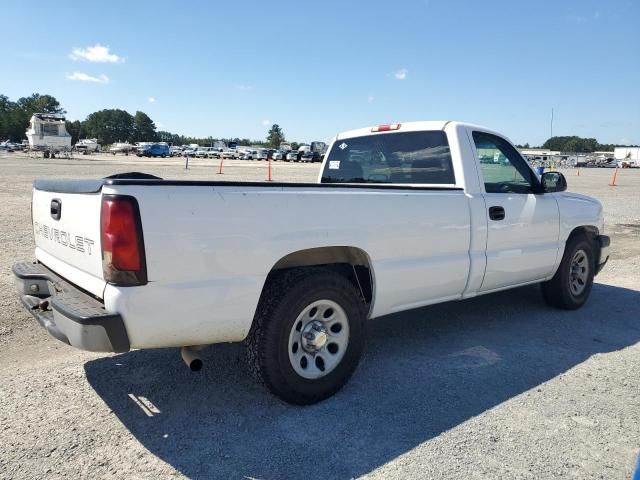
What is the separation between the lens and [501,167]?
489 cm

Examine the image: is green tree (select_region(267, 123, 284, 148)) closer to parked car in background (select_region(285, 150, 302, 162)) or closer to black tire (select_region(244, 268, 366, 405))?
parked car in background (select_region(285, 150, 302, 162))

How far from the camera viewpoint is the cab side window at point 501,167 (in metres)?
4.65

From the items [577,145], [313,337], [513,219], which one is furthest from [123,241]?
[577,145]

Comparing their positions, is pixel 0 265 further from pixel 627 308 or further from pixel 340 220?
pixel 627 308

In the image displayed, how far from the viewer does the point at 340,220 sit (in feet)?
11.0

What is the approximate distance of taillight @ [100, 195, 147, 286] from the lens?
2.60 meters

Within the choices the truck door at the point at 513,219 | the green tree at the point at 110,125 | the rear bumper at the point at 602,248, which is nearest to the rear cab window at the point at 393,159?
the truck door at the point at 513,219

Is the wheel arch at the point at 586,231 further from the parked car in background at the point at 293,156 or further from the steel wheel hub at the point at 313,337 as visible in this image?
the parked car in background at the point at 293,156

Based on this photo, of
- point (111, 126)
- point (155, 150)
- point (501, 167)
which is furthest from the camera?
point (111, 126)

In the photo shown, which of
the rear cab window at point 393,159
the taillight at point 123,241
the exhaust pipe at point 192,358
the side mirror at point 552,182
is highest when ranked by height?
the rear cab window at point 393,159

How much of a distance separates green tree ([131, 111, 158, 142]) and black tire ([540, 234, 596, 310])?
511ft

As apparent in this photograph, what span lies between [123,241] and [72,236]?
70 cm

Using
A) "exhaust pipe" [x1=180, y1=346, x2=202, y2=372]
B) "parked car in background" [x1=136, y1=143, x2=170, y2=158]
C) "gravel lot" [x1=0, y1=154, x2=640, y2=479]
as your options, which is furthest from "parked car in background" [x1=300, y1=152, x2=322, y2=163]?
"exhaust pipe" [x1=180, y1=346, x2=202, y2=372]

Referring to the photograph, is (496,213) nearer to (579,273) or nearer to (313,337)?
(579,273)
